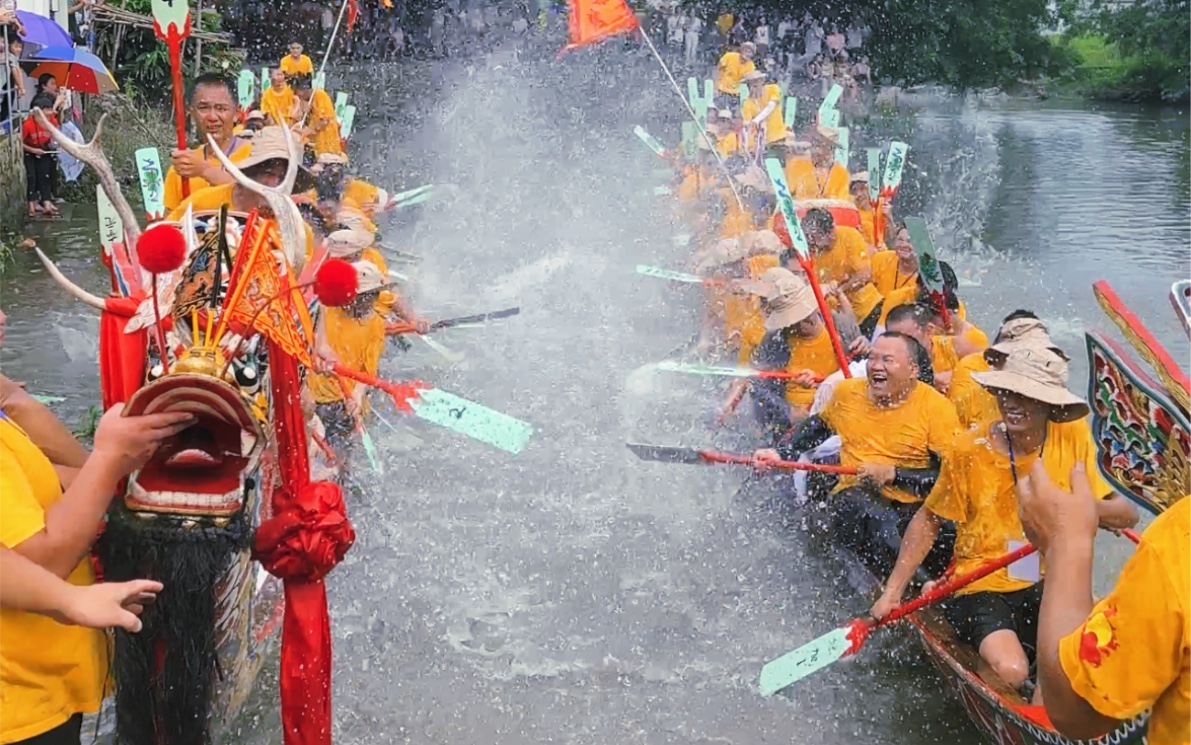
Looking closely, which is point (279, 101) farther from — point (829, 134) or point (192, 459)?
point (192, 459)

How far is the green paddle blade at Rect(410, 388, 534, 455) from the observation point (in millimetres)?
3014

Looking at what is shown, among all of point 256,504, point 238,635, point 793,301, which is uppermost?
point 256,504

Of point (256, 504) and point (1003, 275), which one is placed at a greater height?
point (256, 504)

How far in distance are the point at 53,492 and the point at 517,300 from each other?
7.79 m

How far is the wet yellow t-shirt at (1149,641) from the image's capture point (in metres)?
1.59

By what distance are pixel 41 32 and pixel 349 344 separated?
7176mm

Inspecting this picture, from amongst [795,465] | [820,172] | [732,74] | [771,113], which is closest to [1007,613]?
[795,465]

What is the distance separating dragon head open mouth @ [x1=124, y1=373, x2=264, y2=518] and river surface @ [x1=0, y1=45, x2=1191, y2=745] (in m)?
1.78

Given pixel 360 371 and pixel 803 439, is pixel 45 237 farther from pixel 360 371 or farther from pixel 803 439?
pixel 803 439

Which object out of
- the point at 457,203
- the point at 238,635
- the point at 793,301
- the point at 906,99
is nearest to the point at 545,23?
the point at 906,99

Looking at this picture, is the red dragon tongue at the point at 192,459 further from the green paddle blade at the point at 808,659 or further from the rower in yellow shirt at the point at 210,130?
the green paddle blade at the point at 808,659

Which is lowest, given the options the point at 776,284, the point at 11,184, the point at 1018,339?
the point at 11,184

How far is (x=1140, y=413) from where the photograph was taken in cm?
196

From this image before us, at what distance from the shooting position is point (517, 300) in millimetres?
9852
